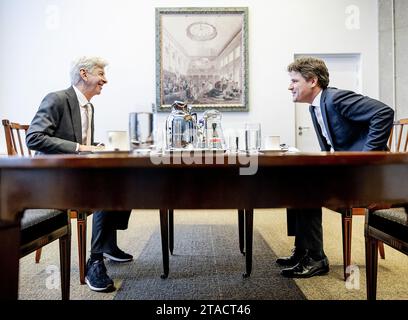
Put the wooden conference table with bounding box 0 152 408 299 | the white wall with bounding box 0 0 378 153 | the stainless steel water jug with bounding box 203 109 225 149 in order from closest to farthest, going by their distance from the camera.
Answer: the wooden conference table with bounding box 0 152 408 299
the stainless steel water jug with bounding box 203 109 225 149
the white wall with bounding box 0 0 378 153

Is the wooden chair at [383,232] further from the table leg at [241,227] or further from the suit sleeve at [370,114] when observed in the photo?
the table leg at [241,227]

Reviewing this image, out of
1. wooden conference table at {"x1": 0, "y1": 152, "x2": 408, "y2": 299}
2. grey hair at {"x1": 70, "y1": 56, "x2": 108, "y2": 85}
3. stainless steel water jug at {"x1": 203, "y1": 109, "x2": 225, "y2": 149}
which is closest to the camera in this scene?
wooden conference table at {"x1": 0, "y1": 152, "x2": 408, "y2": 299}

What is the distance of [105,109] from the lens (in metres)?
4.39

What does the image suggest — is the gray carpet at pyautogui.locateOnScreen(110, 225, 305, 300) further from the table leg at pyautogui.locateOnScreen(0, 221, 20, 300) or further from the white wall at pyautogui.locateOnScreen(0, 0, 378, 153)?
the white wall at pyautogui.locateOnScreen(0, 0, 378, 153)

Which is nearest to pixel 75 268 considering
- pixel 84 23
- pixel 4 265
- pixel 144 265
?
pixel 144 265

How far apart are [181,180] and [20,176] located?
323 millimetres

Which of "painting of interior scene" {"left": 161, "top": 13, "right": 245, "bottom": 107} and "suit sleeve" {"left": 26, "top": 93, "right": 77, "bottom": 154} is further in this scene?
"painting of interior scene" {"left": 161, "top": 13, "right": 245, "bottom": 107}

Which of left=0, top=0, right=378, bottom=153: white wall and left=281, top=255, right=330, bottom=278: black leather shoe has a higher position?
left=0, top=0, right=378, bottom=153: white wall

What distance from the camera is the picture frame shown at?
4375mm

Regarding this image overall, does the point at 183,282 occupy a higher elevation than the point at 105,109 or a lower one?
lower

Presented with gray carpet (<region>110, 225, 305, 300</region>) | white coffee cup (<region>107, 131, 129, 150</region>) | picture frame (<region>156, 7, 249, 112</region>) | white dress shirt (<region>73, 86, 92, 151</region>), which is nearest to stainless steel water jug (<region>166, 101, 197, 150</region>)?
white coffee cup (<region>107, 131, 129, 150</region>)

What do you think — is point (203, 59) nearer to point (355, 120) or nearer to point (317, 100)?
point (317, 100)
